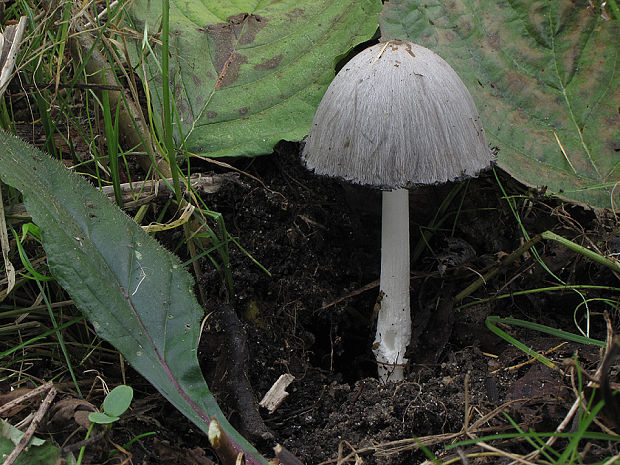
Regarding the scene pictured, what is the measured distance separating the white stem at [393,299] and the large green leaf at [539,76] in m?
0.44

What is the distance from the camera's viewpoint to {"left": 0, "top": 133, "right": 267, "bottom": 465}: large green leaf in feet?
5.07

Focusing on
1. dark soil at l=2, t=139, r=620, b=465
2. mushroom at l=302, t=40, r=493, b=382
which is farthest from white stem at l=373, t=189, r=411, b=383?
mushroom at l=302, t=40, r=493, b=382

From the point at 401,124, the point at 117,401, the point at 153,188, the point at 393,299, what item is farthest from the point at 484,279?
the point at 117,401

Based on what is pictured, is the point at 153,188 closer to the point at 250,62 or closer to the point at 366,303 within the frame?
the point at 250,62

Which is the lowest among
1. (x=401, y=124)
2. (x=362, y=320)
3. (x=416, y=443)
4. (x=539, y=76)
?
(x=362, y=320)

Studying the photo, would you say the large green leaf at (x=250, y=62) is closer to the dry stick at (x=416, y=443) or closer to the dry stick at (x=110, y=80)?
the dry stick at (x=110, y=80)

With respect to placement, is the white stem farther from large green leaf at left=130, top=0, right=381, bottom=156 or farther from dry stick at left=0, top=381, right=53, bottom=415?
dry stick at left=0, top=381, right=53, bottom=415

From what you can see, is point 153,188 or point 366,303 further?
point 366,303

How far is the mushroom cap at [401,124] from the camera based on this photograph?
169cm

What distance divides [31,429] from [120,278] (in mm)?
426

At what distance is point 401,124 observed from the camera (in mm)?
1688

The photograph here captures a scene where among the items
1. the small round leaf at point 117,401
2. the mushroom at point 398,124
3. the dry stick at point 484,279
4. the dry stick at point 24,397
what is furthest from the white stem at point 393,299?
the dry stick at point 24,397

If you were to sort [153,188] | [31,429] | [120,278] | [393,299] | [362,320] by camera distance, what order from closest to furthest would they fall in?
[31,429], [120,278], [153,188], [393,299], [362,320]

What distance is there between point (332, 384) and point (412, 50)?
3.51 feet
